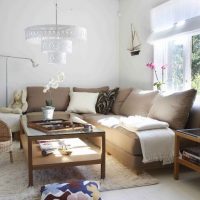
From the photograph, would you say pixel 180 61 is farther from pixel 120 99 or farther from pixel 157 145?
pixel 157 145

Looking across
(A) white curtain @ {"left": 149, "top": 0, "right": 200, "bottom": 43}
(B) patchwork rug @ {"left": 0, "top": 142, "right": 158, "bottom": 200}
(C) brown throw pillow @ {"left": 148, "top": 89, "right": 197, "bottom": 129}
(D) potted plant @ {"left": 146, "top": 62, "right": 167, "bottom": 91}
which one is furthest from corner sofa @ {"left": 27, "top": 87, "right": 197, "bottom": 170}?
(A) white curtain @ {"left": 149, "top": 0, "right": 200, "bottom": 43}

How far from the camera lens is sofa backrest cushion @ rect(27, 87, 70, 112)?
180 inches

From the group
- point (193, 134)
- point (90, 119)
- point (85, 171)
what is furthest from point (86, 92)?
point (193, 134)

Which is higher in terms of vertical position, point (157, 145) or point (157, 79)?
point (157, 79)

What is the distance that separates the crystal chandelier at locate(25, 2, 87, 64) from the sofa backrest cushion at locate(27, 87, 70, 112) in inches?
58.1

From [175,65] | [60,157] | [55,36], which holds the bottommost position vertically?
[60,157]

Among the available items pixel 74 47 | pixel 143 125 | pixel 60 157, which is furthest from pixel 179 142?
pixel 74 47

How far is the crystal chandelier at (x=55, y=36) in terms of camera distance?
10.2 feet

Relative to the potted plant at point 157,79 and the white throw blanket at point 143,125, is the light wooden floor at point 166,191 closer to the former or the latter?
the white throw blanket at point 143,125

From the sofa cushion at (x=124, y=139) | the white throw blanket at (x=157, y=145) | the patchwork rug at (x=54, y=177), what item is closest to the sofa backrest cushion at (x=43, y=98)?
the sofa cushion at (x=124, y=139)

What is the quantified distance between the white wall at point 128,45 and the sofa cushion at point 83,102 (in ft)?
2.45

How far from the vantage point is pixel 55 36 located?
3.12m

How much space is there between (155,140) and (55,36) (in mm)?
1538

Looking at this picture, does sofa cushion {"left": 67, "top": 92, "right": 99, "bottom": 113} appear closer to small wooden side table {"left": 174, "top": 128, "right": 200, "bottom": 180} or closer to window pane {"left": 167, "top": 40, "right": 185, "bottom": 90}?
window pane {"left": 167, "top": 40, "right": 185, "bottom": 90}
